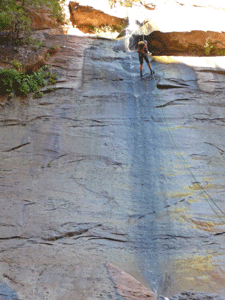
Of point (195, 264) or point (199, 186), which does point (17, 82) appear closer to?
point (199, 186)

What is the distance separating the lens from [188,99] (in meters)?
9.33

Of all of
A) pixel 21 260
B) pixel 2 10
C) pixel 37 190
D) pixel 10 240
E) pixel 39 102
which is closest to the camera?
pixel 21 260

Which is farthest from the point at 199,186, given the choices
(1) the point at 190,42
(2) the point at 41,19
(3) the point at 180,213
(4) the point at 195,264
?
(2) the point at 41,19

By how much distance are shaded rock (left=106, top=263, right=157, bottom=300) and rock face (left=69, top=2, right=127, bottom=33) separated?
13.9m

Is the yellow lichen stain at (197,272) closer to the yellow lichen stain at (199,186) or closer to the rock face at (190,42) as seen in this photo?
the yellow lichen stain at (199,186)

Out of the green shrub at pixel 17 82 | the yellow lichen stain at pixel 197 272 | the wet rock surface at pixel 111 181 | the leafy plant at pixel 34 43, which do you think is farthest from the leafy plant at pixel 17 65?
the yellow lichen stain at pixel 197 272

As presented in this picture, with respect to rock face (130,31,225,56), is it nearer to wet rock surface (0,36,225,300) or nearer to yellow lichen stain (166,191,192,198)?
wet rock surface (0,36,225,300)

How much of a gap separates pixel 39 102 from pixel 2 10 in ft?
15.2

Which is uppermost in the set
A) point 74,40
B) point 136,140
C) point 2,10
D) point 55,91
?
point 2,10

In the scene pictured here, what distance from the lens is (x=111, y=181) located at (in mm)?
7145

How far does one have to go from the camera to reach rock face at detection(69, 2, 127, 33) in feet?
48.8

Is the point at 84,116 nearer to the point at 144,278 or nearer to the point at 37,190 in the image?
the point at 37,190

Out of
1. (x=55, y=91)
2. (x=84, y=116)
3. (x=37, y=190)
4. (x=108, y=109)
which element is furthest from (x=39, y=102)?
(x=37, y=190)

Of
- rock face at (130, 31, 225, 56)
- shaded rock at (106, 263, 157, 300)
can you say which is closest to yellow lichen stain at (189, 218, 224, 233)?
shaded rock at (106, 263, 157, 300)
